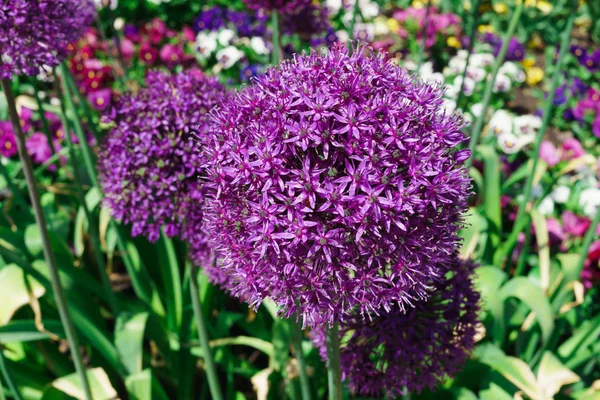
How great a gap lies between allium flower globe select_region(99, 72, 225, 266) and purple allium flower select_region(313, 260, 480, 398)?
2.14 ft

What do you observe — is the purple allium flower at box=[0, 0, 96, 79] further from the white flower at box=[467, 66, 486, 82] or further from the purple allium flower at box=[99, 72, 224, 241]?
the white flower at box=[467, 66, 486, 82]

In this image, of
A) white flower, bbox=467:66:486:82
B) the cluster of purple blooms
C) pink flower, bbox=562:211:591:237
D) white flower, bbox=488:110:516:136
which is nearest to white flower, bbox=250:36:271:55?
white flower, bbox=467:66:486:82

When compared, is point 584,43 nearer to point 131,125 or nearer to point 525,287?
point 525,287

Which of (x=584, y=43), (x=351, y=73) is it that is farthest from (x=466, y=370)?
(x=584, y=43)

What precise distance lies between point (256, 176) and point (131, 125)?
0.89 m

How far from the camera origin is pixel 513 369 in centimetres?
263

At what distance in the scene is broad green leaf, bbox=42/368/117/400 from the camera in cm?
259

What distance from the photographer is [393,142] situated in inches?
58.2

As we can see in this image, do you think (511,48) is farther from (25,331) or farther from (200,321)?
(25,331)

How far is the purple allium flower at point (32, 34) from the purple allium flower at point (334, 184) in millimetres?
905

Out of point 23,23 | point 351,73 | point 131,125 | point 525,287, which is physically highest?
point 23,23

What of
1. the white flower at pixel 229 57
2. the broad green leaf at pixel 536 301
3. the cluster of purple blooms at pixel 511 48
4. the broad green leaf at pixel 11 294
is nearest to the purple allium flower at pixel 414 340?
the broad green leaf at pixel 536 301

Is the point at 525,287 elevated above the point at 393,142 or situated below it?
below

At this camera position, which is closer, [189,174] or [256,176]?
[256,176]
